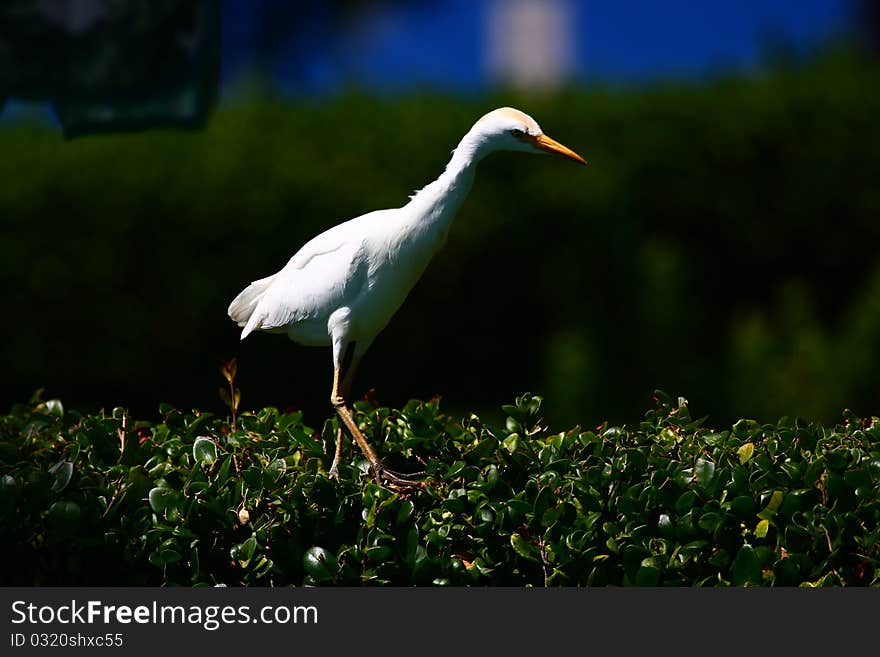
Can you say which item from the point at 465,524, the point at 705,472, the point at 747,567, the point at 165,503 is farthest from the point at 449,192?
the point at 747,567

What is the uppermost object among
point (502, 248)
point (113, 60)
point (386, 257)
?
point (113, 60)

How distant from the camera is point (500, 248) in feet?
22.7

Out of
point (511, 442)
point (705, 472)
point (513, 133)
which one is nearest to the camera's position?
point (705, 472)

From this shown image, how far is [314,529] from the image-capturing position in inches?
111

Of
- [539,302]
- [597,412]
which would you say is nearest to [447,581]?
[597,412]

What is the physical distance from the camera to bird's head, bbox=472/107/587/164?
117 inches

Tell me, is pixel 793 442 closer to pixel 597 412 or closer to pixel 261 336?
pixel 597 412

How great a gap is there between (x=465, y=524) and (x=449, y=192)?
3.02 ft

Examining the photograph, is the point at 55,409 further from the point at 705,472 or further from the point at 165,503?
the point at 705,472

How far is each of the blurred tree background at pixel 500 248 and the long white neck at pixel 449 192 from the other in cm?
349

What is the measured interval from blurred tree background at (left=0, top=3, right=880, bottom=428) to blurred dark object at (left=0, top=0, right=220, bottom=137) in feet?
8.81

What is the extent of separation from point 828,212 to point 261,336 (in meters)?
4.15

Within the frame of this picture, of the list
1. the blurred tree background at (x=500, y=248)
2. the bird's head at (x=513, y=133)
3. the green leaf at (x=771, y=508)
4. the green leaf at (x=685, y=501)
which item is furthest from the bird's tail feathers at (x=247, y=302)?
the blurred tree background at (x=500, y=248)

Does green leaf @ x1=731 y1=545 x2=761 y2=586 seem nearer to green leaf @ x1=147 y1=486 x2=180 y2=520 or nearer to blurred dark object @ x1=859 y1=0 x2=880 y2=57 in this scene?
green leaf @ x1=147 y1=486 x2=180 y2=520
